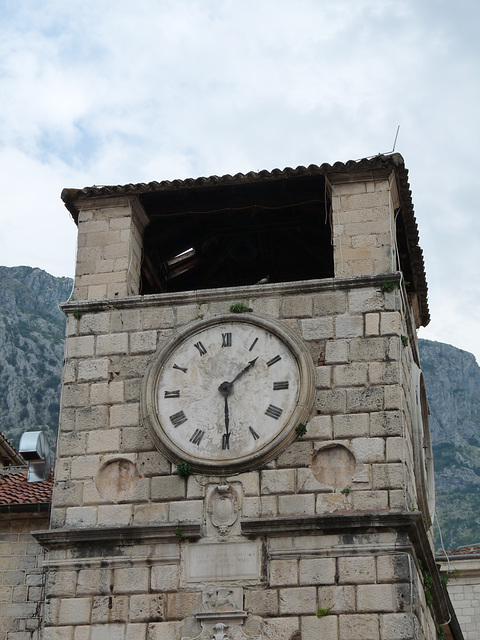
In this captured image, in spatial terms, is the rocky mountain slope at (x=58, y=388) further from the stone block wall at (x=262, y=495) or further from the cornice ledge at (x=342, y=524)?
the cornice ledge at (x=342, y=524)

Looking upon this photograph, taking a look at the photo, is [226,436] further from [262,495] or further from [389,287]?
[389,287]

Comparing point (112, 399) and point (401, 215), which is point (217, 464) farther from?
point (401, 215)

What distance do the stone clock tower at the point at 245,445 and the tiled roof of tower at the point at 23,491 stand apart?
169 centimetres

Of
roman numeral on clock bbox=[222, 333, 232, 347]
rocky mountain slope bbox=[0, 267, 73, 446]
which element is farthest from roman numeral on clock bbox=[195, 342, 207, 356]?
rocky mountain slope bbox=[0, 267, 73, 446]

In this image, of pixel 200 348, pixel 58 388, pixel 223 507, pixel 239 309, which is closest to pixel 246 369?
pixel 200 348

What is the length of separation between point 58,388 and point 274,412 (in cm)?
4311

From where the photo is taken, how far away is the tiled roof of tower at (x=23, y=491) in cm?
1210

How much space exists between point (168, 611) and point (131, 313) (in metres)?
3.30

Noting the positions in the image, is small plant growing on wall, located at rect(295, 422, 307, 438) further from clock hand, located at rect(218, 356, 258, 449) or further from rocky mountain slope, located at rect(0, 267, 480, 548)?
rocky mountain slope, located at rect(0, 267, 480, 548)

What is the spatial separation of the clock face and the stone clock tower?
17 millimetres

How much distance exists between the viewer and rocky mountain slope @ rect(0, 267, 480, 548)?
48000 millimetres

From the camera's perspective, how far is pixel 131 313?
11305 mm

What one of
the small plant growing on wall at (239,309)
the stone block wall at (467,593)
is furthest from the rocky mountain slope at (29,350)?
the small plant growing on wall at (239,309)

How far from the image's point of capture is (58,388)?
5234 centimetres
